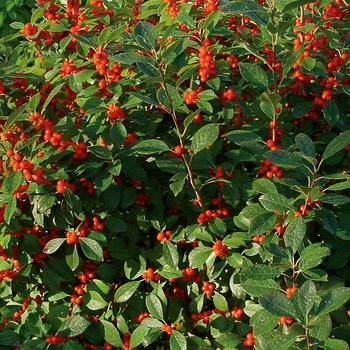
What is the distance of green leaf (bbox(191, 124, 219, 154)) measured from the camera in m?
2.05

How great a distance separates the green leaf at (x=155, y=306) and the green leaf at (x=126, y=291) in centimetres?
10

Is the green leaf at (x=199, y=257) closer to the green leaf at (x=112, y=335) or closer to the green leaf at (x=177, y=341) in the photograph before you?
the green leaf at (x=177, y=341)

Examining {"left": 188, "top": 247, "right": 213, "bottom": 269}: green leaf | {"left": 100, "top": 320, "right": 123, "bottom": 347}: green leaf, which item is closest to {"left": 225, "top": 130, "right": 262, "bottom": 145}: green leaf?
{"left": 188, "top": 247, "right": 213, "bottom": 269}: green leaf

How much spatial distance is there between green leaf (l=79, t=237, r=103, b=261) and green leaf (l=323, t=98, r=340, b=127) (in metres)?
0.89

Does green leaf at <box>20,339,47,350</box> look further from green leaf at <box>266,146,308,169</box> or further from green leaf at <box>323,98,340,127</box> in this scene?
green leaf at <box>323,98,340,127</box>

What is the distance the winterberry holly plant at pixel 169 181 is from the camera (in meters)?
2.06

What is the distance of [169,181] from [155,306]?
45 cm

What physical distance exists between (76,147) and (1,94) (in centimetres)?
40

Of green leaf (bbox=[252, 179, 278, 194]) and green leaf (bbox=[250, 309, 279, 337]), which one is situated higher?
green leaf (bbox=[252, 179, 278, 194])

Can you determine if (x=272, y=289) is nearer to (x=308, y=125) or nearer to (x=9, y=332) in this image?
(x=308, y=125)

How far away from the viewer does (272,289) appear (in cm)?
188

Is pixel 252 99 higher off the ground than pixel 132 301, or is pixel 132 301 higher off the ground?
pixel 252 99

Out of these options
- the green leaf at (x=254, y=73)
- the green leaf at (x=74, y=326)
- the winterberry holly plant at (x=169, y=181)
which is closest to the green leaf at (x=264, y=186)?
the winterberry holly plant at (x=169, y=181)

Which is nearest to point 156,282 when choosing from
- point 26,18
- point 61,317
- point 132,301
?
point 132,301
